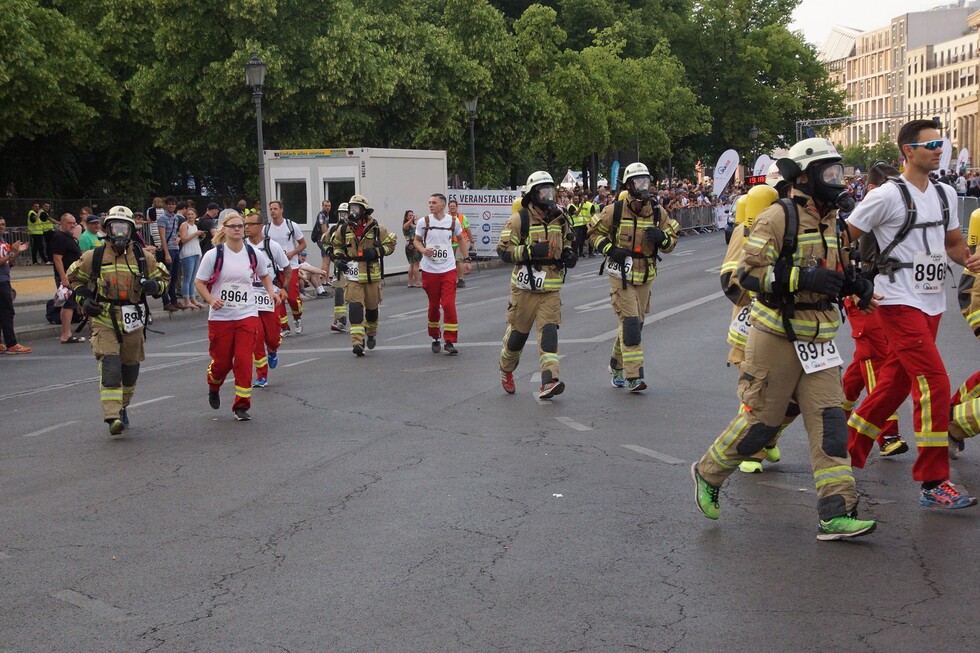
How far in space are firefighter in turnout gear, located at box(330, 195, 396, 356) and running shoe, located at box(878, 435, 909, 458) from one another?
766 centimetres

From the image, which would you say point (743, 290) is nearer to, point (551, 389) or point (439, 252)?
point (551, 389)

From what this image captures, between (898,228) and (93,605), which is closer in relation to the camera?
(93,605)

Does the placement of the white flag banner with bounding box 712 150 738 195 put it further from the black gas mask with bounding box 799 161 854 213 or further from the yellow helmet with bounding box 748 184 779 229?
the black gas mask with bounding box 799 161 854 213

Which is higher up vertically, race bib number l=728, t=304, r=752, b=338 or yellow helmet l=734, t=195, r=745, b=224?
yellow helmet l=734, t=195, r=745, b=224

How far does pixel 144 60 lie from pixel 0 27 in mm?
9823

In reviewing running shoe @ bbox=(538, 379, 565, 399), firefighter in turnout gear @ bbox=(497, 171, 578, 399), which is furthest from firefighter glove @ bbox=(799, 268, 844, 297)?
firefighter in turnout gear @ bbox=(497, 171, 578, 399)

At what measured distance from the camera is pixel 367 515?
7.11 m

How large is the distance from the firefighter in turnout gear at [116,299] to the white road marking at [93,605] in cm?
449

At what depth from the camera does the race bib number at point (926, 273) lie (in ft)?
23.1

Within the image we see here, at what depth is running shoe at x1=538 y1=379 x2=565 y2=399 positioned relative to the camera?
10.8 m

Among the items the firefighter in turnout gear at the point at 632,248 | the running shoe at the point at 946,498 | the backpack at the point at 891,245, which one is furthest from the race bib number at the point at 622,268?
the running shoe at the point at 946,498

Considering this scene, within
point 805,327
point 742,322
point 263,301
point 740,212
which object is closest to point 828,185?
point 805,327

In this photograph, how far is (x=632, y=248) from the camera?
11.4 meters

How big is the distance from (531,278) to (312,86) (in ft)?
81.9
